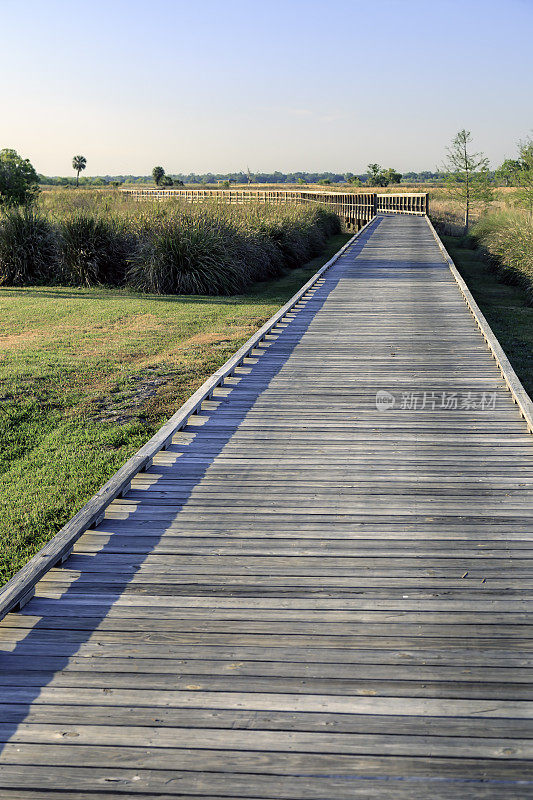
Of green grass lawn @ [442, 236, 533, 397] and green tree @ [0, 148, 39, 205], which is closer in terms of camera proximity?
green grass lawn @ [442, 236, 533, 397]

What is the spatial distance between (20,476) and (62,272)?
38.3 feet

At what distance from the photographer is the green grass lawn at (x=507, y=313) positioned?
35.2ft

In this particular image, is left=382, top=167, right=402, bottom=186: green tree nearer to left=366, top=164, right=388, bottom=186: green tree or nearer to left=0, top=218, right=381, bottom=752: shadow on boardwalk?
left=366, top=164, right=388, bottom=186: green tree

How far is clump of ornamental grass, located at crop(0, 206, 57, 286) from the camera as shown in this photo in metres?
17.3

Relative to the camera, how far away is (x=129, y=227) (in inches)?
678

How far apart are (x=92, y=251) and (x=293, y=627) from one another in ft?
48.6

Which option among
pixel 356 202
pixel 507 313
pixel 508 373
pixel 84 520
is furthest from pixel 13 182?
pixel 84 520

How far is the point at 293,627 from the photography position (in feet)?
10.7

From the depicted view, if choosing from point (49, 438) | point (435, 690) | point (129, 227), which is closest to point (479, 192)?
point (129, 227)

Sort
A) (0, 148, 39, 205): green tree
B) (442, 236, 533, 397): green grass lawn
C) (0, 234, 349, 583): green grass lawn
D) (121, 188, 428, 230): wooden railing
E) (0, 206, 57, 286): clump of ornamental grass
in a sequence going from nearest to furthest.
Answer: (0, 234, 349, 583): green grass lawn
(442, 236, 533, 397): green grass lawn
(0, 206, 57, 286): clump of ornamental grass
(0, 148, 39, 205): green tree
(121, 188, 428, 230): wooden railing

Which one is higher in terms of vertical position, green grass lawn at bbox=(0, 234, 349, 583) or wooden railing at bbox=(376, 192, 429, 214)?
wooden railing at bbox=(376, 192, 429, 214)

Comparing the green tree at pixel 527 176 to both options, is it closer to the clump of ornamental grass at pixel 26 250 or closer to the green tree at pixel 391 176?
the clump of ornamental grass at pixel 26 250

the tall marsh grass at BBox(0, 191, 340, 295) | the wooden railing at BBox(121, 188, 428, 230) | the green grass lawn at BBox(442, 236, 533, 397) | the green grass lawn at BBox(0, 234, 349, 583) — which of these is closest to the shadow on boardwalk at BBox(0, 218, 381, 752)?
the green grass lawn at BBox(0, 234, 349, 583)

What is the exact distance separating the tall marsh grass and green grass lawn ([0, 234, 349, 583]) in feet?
2.49
